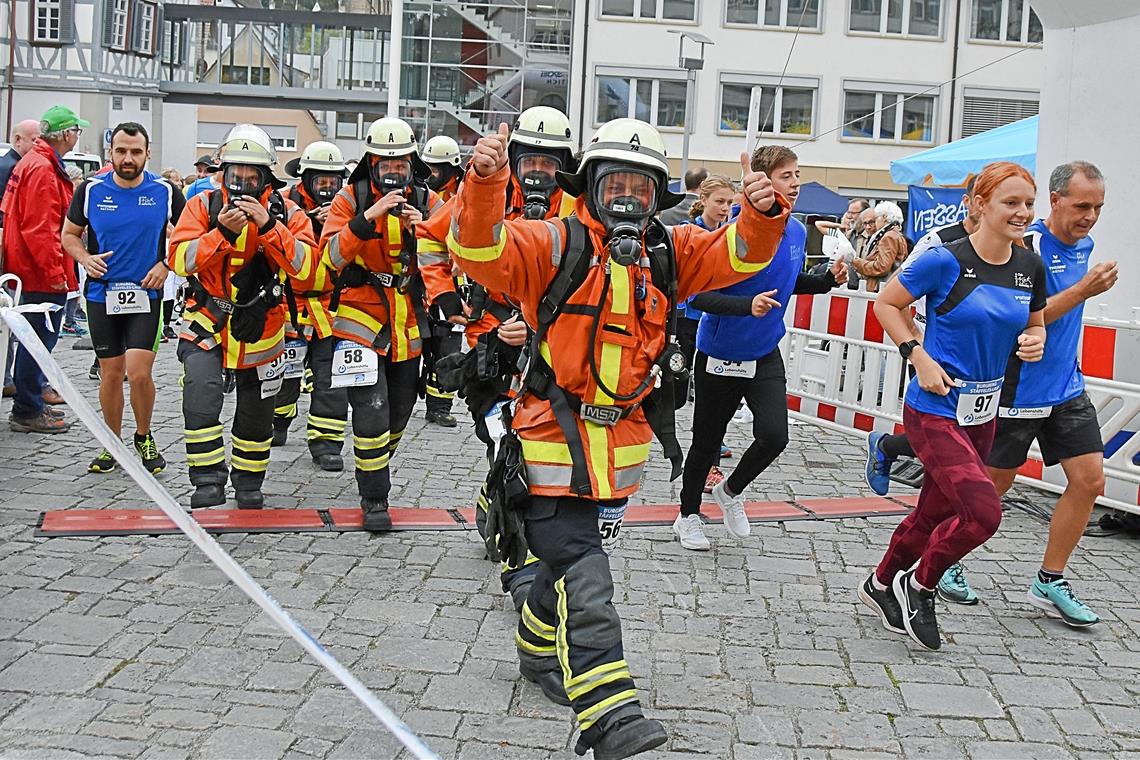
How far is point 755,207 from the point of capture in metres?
4.36

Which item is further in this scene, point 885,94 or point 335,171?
point 885,94

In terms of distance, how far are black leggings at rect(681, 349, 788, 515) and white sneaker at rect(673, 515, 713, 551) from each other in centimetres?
5

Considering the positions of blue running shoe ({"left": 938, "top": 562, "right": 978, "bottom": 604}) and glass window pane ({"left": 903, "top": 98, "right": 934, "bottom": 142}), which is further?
glass window pane ({"left": 903, "top": 98, "right": 934, "bottom": 142})

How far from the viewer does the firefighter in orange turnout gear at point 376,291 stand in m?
6.98

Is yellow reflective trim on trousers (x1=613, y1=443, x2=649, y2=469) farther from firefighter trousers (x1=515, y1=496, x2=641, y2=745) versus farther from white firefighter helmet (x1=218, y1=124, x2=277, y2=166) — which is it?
white firefighter helmet (x1=218, y1=124, x2=277, y2=166)

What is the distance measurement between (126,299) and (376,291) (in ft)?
5.99

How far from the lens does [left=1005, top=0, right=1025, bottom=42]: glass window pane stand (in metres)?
39.6

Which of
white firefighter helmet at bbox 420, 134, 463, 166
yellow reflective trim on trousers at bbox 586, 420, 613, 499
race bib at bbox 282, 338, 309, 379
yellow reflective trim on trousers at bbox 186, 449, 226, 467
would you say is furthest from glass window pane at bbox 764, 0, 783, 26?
yellow reflective trim on trousers at bbox 586, 420, 613, 499

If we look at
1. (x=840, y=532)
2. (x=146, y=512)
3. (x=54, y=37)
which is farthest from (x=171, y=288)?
(x=54, y=37)

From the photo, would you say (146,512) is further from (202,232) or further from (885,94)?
(885,94)

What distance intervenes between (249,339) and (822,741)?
13.0 ft

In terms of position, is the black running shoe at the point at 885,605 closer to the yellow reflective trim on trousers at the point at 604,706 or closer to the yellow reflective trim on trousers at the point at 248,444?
the yellow reflective trim on trousers at the point at 604,706

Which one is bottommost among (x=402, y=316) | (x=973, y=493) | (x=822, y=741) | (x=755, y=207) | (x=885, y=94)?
(x=822, y=741)

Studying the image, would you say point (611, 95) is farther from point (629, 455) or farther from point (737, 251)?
point (629, 455)
